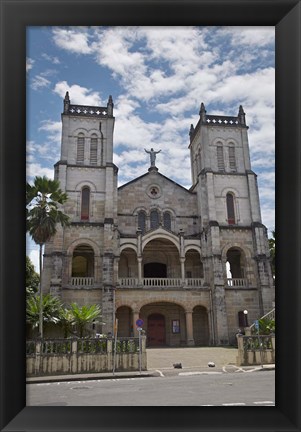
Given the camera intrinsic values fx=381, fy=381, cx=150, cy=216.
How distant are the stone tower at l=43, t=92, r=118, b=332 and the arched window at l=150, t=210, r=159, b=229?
341 centimetres

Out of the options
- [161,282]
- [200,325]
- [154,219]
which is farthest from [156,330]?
[154,219]

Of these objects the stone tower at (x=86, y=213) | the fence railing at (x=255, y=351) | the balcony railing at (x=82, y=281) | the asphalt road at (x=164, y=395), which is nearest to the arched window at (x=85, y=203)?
the stone tower at (x=86, y=213)

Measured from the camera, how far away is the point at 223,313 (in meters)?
27.5

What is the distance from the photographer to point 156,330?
29109mm

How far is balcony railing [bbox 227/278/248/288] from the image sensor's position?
28.9 metres

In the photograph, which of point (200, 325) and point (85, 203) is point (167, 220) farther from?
point (200, 325)

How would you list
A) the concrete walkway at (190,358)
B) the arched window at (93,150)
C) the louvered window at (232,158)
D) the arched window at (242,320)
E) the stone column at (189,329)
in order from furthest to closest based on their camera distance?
1. the louvered window at (232,158)
2. the arched window at (93,150)
3. the arched window at (242,320)
4. the stone column at (189,329)
5. the concrete walkway at (190,358)

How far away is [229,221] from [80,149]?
44.7 ft

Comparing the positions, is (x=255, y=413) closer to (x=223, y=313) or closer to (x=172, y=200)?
(x=223, y=313)

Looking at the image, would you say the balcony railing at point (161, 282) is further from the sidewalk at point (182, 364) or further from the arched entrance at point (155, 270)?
the sidewalk at point (182, 364)
